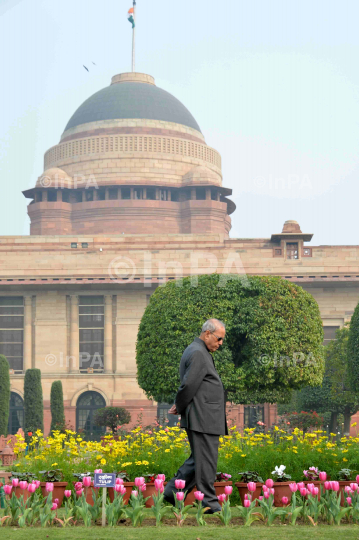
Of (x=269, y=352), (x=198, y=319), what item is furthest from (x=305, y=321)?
(x=198, y=319)

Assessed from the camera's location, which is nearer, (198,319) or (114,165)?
(198,319)

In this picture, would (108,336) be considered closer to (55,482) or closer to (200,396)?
(55,482)

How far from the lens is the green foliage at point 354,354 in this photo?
1139 inches

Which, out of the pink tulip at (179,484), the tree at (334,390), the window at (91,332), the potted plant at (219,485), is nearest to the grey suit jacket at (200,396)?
the pink tulip at (179,484)

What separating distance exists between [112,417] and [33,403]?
14.9 ft

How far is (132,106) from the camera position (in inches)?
2773

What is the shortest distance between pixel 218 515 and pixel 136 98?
2598 inches

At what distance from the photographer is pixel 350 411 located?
38.5 m

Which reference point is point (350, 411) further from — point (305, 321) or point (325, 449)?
point (325, 449)

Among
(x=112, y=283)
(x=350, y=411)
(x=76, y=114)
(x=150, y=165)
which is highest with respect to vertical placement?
(x=76, y=114)

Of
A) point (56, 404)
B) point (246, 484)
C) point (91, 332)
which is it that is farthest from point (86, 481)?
point (91, 332)

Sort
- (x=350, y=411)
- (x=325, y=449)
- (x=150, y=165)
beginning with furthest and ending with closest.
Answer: (x=150, y=165)
(x=350, y=411)
(x=325, y=449)

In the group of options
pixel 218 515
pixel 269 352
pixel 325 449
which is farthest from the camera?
pixel 269 352

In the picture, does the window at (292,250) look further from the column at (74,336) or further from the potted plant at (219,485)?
the potted plant at (219,485)
